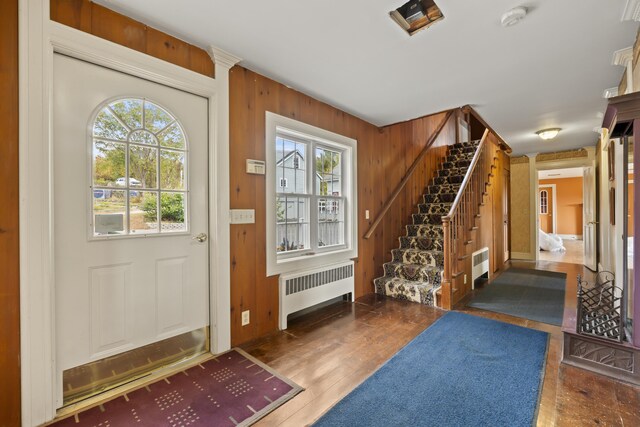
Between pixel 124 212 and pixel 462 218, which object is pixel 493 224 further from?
pixel 124 212

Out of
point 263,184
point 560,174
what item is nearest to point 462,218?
point 263,184

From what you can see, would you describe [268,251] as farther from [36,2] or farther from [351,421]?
[36,2]

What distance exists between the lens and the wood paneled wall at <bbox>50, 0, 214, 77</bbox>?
1702 millimetres

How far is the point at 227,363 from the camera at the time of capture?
7.20 feet

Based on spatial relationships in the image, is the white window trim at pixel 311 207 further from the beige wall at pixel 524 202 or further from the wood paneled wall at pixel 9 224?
the beige wall at pixel 524 202

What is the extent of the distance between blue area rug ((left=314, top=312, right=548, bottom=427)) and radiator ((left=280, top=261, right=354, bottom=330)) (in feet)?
3.54

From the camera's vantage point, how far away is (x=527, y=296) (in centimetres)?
388

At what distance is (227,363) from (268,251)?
971 millimetres

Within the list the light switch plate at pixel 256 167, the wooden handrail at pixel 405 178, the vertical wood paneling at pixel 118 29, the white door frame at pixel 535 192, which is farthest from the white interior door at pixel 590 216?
the vertical wood paneling at pixel 118 29

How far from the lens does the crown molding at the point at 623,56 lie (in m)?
2.30

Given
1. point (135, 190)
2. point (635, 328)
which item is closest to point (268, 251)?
point (135, 190)

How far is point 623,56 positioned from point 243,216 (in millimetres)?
3393

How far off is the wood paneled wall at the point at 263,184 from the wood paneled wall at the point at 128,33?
0.31 m

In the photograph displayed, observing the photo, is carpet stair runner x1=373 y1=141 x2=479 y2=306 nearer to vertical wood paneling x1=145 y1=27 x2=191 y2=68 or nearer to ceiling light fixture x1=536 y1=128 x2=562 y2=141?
ceiling light fixture x1=536 y1=128 x2=562 y2=141
